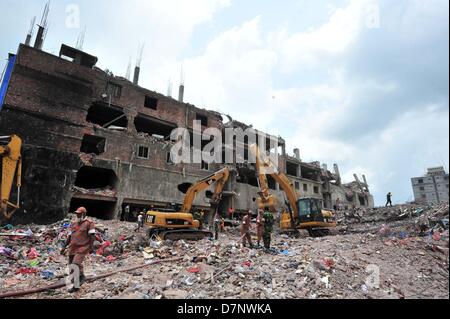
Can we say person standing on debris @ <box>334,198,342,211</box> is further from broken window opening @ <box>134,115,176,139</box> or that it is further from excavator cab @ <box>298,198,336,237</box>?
broken window opening @ <box>134,115,176,139</box>

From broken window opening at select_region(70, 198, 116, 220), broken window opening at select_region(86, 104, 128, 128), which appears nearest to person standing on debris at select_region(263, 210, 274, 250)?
broken window opening at select_region(70, 198, 116, 220)

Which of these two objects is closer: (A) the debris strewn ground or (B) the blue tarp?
(A) the debris strewn ground

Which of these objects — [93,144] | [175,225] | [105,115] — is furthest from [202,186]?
[105,115]

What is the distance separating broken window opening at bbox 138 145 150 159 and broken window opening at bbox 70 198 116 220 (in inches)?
142

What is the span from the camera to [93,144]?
19062 millimetres

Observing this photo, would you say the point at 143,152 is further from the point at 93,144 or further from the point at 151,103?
the point at 151,103

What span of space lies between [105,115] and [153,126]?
3543 millimetres

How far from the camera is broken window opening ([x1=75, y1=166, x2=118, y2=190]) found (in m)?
17.8

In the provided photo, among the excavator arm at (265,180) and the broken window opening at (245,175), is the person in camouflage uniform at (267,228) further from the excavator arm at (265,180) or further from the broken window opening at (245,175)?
the broken window opening at (245,175)

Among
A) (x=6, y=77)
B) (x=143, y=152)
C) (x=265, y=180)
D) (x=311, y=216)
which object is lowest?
(x=311, y=216)
